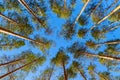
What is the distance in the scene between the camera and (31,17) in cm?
2259

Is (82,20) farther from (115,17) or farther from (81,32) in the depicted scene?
(115,17)

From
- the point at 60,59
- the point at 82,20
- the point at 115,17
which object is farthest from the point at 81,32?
the point at 115,17

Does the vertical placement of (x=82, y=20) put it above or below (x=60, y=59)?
above

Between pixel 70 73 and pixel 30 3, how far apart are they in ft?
22.0

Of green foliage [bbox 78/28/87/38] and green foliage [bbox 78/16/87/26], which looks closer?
green foliage [bbox 78/16/87/26]

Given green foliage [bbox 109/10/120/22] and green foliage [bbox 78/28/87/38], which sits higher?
green foliage [bbox 109/10/120/22]

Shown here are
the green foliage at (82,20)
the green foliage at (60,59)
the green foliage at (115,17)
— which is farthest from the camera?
the green foliage at (60,59)

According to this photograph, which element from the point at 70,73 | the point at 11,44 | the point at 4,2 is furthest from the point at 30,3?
the point at 70,73

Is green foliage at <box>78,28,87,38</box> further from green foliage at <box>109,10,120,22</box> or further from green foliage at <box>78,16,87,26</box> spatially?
green foliage at <box>109,10,120,22</box>

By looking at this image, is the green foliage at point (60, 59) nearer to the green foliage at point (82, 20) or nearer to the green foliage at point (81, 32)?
the green foliage at point (81, 32)

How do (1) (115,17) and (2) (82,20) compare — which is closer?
(1) (115,17)

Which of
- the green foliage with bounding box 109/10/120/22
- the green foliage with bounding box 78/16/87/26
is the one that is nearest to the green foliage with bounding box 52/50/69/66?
the green foliage with bounding box 78/16/87/26

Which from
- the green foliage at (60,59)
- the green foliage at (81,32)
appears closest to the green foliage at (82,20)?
the green foliage at (81,32)

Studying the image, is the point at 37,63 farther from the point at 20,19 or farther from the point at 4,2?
the point at 4,2
